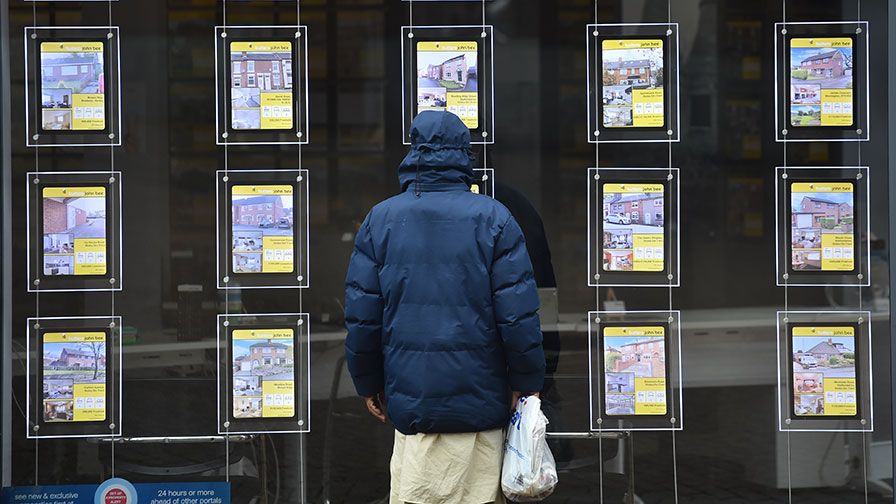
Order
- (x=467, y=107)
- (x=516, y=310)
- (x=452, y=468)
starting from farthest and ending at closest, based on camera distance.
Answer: (x=467, y=107) → (x=452, y=468) → (x=516, y=310)

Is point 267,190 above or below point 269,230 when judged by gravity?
above

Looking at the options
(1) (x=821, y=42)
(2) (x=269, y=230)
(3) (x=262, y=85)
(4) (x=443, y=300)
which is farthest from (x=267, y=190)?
(1) (x=821, y=42)

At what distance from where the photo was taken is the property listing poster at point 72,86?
20.0 feet

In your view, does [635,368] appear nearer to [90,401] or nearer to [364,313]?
[364,313]

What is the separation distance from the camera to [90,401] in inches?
241

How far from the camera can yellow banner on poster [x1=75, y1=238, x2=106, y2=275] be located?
6.09 m

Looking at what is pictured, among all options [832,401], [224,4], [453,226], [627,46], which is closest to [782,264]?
[832,401]

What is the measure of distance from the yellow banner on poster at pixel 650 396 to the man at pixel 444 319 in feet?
4.26

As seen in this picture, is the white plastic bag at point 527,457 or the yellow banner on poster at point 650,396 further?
the yellow banner on poster at point 650,396

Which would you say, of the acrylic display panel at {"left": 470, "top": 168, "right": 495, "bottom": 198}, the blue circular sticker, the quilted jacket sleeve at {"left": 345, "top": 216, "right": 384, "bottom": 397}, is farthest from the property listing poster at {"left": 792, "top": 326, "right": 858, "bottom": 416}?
the blue circular sticker

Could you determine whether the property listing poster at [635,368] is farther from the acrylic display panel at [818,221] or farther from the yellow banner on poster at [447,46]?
the yellow banner on poster at [447,46]

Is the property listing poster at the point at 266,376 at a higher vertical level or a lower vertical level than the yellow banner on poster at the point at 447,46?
lower

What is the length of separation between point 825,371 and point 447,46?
2357 mm

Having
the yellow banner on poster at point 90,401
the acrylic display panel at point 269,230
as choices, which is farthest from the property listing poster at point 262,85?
the yellow banner on poster at point 90,401
